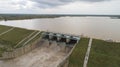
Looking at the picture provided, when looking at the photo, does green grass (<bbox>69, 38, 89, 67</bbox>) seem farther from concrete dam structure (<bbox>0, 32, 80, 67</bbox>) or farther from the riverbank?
concrete dam structure (<bbox>0, 32, 80, 67</bbox>)

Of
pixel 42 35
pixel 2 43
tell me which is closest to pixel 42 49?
pixel 42 35

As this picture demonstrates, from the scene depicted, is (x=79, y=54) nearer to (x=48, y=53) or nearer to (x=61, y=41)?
(x=48, y=53)

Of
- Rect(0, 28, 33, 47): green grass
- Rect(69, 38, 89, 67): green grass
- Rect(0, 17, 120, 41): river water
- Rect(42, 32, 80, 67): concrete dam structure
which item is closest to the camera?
Rect(69, 38, 89, 67): green grass

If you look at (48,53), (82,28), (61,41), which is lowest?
(48,53)

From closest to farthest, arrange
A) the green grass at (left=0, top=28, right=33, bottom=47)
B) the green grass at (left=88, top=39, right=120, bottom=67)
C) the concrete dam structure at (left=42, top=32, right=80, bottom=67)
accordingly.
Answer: the green grass at (left=88, top=39, right=120, bottom=67) → the concrete dam structure at (left=42, top=32, right=80, bottom=67) → the green grass at (left=0, top=28, right=33, bottom=47)

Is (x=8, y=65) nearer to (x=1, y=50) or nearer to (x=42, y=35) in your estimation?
(x=1, y=50)

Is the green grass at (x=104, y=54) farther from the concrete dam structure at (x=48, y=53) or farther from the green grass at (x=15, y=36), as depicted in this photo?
the green grass at (x=15, y=36)

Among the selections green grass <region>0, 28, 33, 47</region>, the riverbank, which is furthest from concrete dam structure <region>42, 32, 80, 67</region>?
green grass <region>0, 28, 33, 47</region>

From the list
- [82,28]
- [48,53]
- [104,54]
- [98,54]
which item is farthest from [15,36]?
[82,28]
